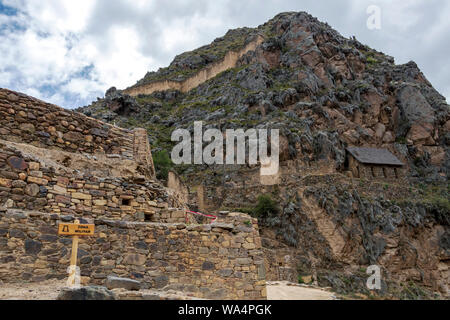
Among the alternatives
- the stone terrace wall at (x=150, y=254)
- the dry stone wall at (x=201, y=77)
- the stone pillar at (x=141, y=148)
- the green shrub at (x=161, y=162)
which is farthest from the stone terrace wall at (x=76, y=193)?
the dry stone wall at (x=201, y=77)

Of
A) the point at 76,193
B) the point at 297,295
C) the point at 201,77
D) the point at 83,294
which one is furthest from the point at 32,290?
the point at 201,77

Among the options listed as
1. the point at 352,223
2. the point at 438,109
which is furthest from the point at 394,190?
the point at 438,109

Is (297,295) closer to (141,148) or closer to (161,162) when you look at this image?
(141,148)

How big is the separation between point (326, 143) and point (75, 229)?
2784 centimetres

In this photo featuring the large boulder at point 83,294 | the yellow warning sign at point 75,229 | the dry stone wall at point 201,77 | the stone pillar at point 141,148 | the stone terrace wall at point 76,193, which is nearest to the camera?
the large boulder at point 83,294

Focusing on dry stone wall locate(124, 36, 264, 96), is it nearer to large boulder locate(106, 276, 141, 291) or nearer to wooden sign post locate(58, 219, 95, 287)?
wooden sign post locate(58, 219, 95, 287)

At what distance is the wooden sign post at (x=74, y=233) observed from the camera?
181 inches

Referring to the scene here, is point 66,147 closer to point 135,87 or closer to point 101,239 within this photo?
point 101,239

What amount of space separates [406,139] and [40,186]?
42.1 m

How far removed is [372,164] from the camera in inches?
1264

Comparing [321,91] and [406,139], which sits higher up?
[321,91]

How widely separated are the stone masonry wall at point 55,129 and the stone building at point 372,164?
27.9 meters

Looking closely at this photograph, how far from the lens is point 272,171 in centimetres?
2559

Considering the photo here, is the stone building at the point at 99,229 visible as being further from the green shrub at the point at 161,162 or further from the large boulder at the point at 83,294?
the green shrub at the point at 161,162
